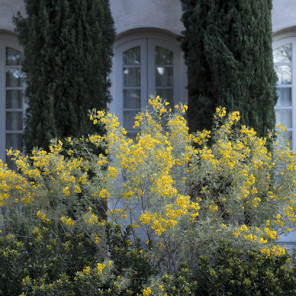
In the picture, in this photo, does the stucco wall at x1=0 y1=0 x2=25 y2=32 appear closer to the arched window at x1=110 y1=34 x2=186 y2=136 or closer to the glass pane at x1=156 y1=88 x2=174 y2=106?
the arched window at x1=110 y1=34 x2=186 y2=136

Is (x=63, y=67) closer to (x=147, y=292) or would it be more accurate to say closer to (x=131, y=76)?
(x=131, y=76)

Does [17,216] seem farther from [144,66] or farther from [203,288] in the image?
[144,66]

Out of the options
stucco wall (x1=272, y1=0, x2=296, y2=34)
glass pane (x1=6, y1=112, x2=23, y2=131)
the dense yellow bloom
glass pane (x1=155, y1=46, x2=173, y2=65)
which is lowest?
the dense yellow bloom

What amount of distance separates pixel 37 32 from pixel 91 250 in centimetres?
310

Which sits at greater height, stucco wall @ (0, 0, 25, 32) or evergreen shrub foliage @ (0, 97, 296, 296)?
stucco wall @ (0, 0, 25, 32)

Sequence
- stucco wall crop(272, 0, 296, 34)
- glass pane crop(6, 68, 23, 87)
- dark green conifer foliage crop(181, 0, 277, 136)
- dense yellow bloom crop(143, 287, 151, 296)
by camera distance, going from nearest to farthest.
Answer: dense yellow bloom crop(143, 287, 151, 296), dark green conifer foliage crop(181, 0, 277, 136), stucco wall crop(272, 0, 296, 34), glass pane crop(6, 68, 23, 87)

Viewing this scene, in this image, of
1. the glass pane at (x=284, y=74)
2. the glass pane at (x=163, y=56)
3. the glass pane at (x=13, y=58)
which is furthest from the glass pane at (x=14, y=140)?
the glass pane at (x=284, y=74)

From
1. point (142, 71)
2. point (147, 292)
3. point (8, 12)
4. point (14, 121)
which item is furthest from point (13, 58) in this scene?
point (147, 292)

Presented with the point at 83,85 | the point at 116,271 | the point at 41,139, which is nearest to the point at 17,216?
the point at 116,271

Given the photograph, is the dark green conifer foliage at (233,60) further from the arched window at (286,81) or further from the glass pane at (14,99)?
the glass pane at (14,99)

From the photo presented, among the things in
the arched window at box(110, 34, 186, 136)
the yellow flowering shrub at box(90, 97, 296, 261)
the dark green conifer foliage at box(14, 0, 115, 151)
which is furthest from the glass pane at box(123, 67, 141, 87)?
the yellow flowering shrub at box(90, 97, 296, 261)

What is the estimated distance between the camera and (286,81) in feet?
22.1

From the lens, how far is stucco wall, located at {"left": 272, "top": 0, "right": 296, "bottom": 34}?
6.49m

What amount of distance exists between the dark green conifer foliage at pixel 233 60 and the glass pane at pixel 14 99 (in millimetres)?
2800
